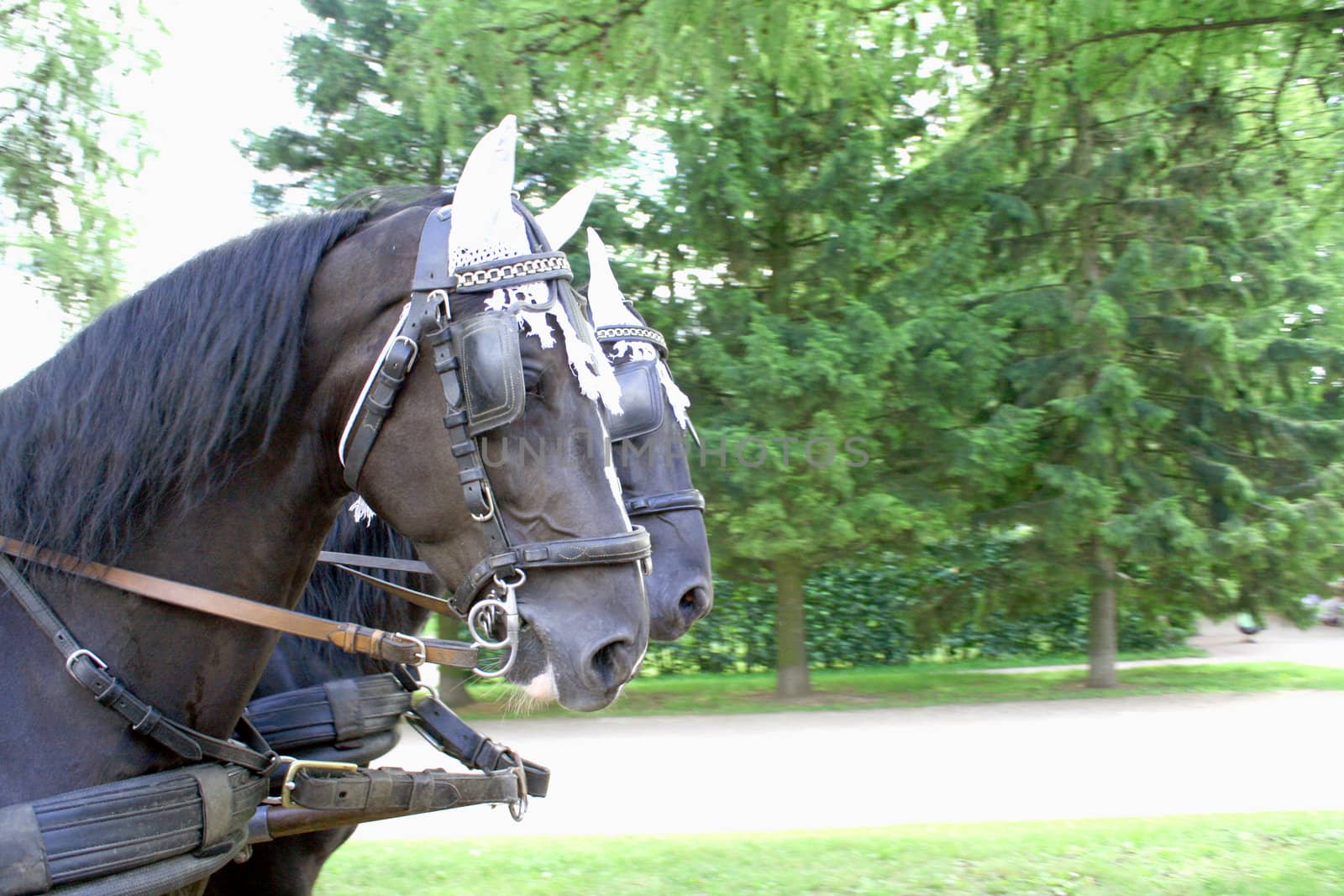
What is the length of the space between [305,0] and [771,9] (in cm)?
678

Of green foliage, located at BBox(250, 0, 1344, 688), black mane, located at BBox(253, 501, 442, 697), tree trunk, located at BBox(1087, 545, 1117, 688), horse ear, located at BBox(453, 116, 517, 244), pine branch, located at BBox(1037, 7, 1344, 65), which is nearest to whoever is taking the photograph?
horse ear, located at BBox(453, 116, 517, 244)

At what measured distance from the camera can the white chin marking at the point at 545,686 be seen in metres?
1.70

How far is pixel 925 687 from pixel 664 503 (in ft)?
29.5

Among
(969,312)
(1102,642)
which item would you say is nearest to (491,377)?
(969,312)

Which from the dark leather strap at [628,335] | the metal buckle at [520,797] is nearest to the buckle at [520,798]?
the metal buckle at [520,797]

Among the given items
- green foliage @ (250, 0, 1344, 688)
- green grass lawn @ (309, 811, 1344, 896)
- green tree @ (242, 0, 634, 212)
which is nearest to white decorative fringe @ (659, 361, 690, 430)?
green grass lawn @ (309, 811, 1344, 896)

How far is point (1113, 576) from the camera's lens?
1042 cm

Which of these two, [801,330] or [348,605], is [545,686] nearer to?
[348,605]

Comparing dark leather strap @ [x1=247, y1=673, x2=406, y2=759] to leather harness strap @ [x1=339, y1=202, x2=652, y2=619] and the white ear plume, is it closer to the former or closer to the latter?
leather harness strap @ [x1=339, y1=202, x2=652, y2=619]

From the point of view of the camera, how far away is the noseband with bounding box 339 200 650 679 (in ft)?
5.61

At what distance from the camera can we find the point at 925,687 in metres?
11.7

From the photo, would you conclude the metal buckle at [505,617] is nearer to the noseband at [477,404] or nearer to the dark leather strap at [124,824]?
the noseband at [477,404]

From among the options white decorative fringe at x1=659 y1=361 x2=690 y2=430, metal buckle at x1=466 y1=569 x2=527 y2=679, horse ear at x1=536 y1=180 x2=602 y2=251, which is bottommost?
metal buckle at x1=466 y1=569 x2=527 y2=679

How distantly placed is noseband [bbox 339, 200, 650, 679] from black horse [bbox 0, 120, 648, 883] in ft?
0.06
